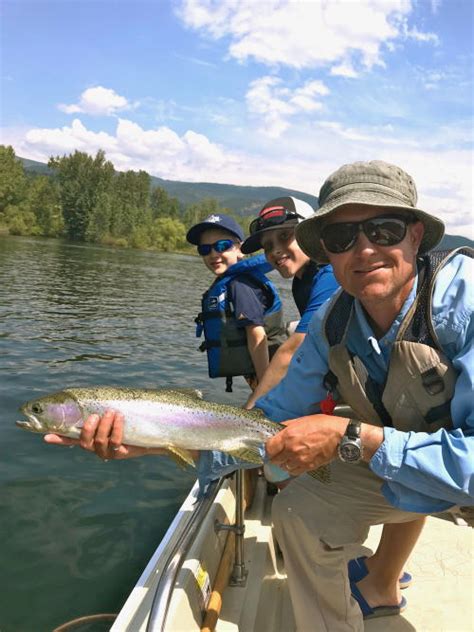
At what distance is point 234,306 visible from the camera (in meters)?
5.66

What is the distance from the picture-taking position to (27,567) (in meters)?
5.10

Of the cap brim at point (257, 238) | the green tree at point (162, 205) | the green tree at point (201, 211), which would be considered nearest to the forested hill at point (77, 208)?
the green tree at point (201, 211)

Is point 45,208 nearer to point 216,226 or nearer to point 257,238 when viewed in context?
point 216,226

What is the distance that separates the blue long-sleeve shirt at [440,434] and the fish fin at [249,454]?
27.3 inches

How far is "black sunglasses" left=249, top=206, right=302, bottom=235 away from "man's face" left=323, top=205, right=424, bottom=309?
185 cm

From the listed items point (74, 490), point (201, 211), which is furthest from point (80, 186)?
point (74, 490)

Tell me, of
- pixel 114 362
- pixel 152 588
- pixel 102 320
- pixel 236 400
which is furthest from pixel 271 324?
pixel 102 320

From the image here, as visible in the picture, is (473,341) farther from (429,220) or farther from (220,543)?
(220,543)

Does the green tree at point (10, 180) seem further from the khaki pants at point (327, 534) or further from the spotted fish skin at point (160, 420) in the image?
the khaki pants at point (327, 534)

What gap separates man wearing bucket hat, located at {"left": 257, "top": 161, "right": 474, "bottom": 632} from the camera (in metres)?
2.50

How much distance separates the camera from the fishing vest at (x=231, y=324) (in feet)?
18.6

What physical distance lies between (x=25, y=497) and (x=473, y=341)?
580 cm

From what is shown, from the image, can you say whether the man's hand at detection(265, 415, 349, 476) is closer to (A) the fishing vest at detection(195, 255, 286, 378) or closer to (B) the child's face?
(A) the fishing vest at detection(195, 255, 286, 378)

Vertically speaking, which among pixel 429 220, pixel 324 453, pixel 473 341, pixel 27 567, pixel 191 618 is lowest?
pixel 27 567
